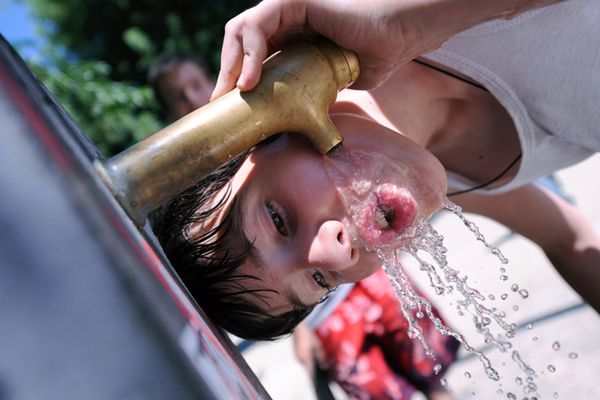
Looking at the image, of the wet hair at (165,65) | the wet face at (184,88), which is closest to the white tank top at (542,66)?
the wet face at (184,88)

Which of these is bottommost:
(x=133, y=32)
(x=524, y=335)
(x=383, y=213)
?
(x=524, y=335)

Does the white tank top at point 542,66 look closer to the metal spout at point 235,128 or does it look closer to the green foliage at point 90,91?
the metal spout at point 235,128

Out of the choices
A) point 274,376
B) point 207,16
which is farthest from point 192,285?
point 207,16

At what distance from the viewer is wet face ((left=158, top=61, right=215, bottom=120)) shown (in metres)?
2.65

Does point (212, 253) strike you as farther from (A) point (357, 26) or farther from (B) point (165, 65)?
(B) point (165, 65)

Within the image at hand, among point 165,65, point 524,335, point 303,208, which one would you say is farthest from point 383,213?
point 165,65

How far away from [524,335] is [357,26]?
1.75 m

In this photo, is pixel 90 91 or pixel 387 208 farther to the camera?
pixel 90 91

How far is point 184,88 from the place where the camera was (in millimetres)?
2674

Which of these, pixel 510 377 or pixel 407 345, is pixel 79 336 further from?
pixel 510 377

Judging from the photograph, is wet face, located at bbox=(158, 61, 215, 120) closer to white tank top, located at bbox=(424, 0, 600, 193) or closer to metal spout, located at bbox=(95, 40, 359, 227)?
white tank top, located at bbox=(424, 0, 600, 193)

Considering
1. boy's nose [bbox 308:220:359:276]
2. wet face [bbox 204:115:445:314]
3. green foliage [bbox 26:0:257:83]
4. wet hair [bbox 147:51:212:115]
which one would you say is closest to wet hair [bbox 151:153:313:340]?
wet face [bbox 204:115:445:314]

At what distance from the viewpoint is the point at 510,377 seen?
1.90m

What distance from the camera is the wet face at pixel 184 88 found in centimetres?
265
